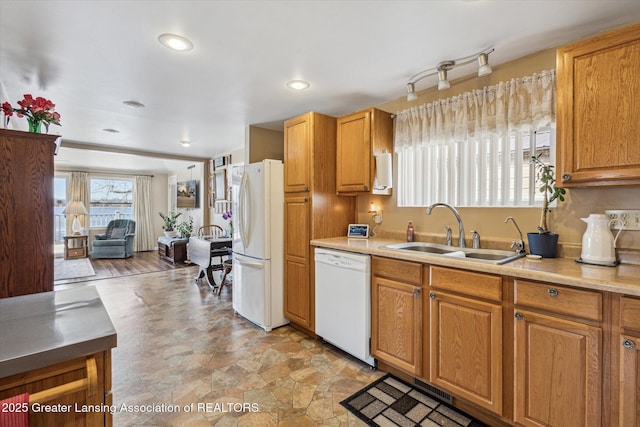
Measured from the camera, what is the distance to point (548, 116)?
1904mm

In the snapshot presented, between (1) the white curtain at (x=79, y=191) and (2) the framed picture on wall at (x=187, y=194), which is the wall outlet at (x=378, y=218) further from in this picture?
(1) the white curtain at (x=79, y=191)

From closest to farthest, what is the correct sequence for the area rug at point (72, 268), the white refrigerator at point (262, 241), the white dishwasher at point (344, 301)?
the white dishwasher at point (344, 301) < the white refrigerator at point (262, 241) < the area rug at point (72, 268)

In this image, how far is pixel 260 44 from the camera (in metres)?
1.93

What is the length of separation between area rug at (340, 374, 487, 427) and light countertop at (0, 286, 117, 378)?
1560 mm

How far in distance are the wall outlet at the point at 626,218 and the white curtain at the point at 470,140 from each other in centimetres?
52

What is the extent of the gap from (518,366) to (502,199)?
1190 mm

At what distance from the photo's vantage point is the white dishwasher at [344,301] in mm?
2248

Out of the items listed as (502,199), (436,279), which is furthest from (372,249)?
(502,199)

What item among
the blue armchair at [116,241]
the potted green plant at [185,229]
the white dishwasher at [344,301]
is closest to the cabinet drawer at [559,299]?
the white dishwasher at [344,301]

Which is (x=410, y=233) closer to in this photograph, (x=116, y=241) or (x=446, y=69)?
(x=446, y=69)

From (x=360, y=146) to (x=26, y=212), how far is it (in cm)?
241

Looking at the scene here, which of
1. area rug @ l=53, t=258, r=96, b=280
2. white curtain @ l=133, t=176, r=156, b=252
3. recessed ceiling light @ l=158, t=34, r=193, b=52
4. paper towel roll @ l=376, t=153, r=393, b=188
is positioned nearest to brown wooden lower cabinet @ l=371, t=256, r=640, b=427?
paper towel roll @ l=376, t=153, r=393, b=188

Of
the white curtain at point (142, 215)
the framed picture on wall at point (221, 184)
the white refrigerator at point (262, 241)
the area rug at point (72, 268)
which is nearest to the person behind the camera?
the white refrigerator at point (262, 241)

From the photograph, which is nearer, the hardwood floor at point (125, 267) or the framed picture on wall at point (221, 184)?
the hardwood floor at point (125, 267)
